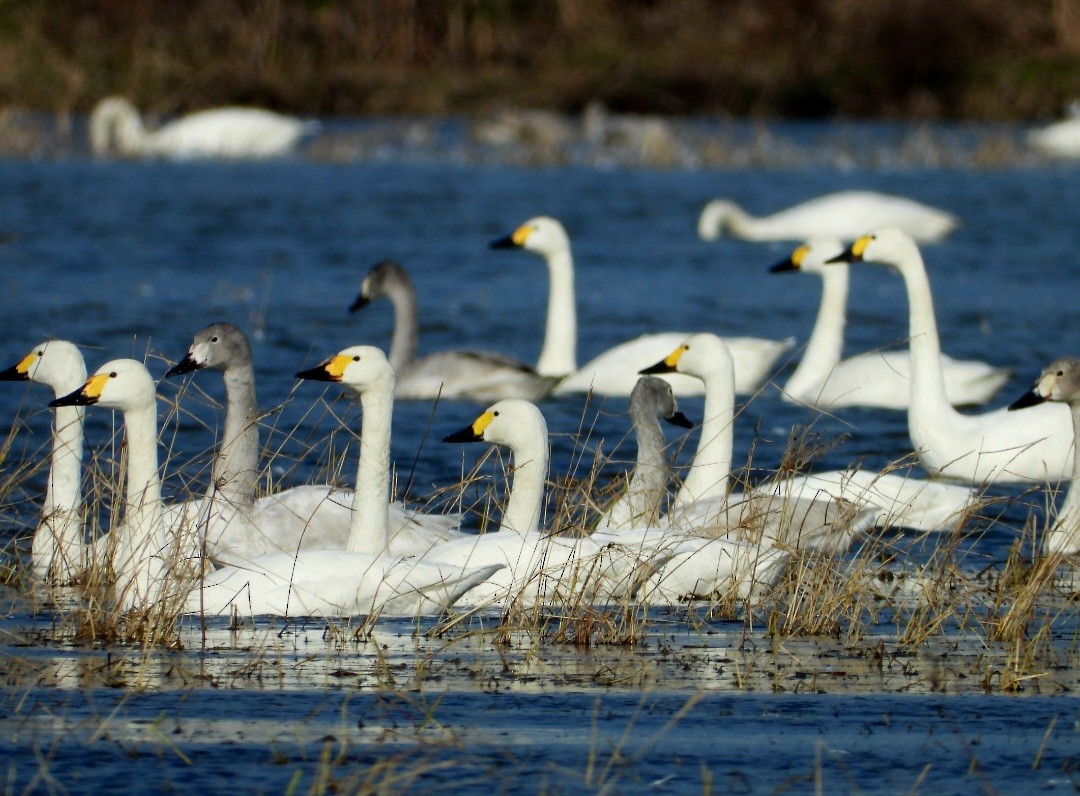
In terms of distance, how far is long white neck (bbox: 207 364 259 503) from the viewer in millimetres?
7785

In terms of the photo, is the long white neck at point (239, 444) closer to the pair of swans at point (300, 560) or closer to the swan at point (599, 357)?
the pair of swans at point (300, 560)

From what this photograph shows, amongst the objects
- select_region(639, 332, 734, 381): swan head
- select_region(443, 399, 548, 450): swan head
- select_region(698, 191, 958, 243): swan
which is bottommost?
select_region(443, 399, 548, 450): swan head

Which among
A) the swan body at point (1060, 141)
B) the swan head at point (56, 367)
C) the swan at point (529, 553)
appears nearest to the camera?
the swan at point (529, 553)

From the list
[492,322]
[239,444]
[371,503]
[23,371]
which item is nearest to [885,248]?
[239,444]

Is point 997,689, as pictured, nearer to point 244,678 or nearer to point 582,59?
point 244,678

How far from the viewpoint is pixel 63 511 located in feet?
24.6

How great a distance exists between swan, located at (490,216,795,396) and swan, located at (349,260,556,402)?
1.09 ft

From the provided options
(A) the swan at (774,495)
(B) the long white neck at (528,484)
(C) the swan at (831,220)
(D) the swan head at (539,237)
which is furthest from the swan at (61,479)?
(C) the swan at (831,220)

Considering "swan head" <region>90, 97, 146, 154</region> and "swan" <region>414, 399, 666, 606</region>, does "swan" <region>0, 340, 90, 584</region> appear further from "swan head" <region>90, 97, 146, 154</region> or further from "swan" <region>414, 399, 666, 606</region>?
"swan head" <region>90, 97, 146, 154</region>

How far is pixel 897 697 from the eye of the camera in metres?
5.64

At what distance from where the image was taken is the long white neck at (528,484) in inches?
296

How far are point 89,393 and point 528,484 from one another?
160cm

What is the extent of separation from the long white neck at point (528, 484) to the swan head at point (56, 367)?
1.81 m

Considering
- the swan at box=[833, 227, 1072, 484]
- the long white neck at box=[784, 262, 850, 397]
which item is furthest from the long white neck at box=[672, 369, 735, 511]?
the long white neck at box=[784, 262, 850, 397]
